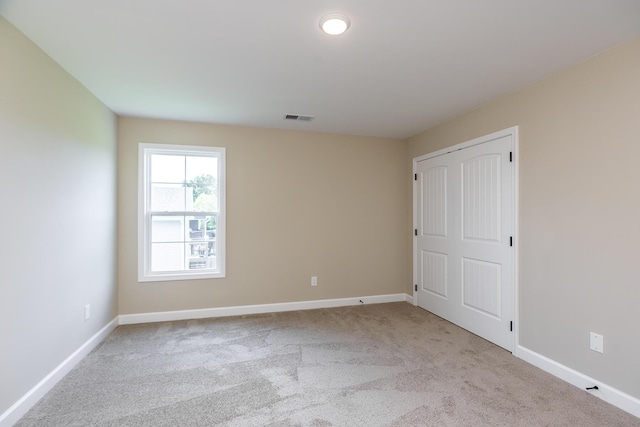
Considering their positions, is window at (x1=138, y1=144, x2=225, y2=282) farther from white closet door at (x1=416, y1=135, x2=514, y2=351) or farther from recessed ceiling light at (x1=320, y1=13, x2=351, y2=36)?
white closet door at (x1=416, y1=135, x2=514, y2=351)

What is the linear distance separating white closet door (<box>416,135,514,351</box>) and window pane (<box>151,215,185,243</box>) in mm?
3142

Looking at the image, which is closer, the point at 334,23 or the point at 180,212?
the point at 334,23

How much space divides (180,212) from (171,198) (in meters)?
0.20

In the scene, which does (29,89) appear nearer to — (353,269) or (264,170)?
(264,170)

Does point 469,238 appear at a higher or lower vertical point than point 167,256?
higher

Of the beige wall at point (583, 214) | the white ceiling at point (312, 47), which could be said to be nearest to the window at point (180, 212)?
the white ceiling at point (312, 47)

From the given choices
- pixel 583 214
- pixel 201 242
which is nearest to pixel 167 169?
pixel 201 242

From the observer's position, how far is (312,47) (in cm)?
208

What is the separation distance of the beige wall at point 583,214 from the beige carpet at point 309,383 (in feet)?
1.17

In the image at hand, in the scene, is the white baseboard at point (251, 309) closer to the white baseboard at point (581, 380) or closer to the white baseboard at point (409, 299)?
the white baseboard at point (409, 299)

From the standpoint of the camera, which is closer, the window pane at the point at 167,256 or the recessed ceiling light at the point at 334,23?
the recessed ceiling light at the point at 334,23

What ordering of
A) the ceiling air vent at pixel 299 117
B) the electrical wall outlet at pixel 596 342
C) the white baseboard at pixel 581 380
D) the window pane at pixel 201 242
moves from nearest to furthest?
the white baseboard at pixel 581 380
the electrical wall outlet at pixel 596 342
the ceiling air vent at pixel 299 117
the window pane at pixel 201 242

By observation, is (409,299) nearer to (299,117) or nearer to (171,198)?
(299,117)

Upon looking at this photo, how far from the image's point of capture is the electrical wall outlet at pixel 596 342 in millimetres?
2148
